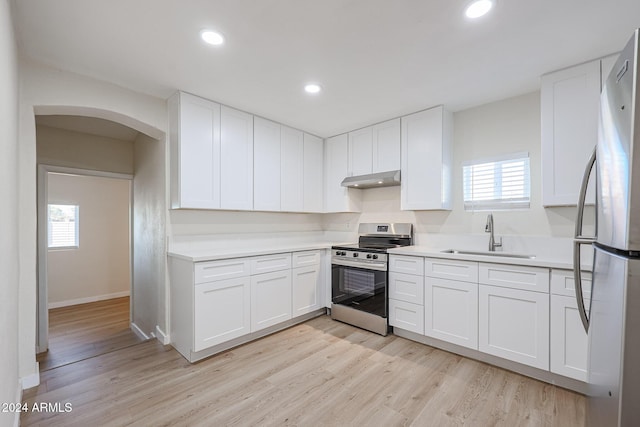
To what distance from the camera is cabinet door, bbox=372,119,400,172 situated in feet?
11.2

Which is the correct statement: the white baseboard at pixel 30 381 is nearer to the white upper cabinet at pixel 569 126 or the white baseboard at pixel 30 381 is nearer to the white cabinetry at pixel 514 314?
the white cabinetry at pixel 514 314

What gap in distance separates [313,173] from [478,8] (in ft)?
9.01

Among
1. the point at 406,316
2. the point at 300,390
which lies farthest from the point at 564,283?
the point at 300,390

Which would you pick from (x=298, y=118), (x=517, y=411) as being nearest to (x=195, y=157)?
(x=298, y=118)

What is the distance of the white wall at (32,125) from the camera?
83.4 inches

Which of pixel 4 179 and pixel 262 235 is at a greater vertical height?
pixel 4 179

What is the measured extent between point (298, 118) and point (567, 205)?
9.22 ft

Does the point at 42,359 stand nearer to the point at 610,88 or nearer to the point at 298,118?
the point at 298,118

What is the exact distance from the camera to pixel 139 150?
3.70 meters

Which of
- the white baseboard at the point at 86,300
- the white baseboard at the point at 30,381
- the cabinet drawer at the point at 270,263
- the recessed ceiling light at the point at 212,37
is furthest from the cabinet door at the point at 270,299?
the white baseboard at the point at 86,300

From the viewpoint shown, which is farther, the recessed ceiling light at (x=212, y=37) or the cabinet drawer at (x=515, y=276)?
the cabinet drawer at (x=515, y=276)

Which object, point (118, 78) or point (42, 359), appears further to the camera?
point (42, 359)

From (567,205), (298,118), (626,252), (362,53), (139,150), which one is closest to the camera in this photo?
(626,252)

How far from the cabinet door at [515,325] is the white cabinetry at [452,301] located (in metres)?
0.07
